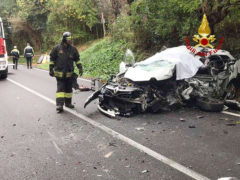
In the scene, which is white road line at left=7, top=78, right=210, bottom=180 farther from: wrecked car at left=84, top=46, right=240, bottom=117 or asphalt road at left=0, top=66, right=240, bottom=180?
wrecked car at left=84, top=46, right=240, bottom=117

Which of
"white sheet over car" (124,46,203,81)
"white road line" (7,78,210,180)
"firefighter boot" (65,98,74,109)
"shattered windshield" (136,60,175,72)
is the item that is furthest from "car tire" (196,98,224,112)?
"firefighter boot" (65,98,74,109)

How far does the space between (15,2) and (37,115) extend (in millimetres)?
33657

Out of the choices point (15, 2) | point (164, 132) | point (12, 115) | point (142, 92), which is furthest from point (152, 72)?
point (15, 2)

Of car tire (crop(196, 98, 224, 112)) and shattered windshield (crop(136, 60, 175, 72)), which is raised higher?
shattered windshield (crop(136, 60, 175, 72))

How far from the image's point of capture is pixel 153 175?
3.46m

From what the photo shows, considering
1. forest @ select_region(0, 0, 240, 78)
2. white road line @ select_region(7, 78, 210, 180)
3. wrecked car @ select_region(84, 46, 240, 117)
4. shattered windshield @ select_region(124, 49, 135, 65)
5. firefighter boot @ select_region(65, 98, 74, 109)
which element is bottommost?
white road line @ select_region(7, 78, 210, 180)

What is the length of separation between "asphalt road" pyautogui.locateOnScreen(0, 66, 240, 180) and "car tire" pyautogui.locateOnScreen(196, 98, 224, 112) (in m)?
0.18

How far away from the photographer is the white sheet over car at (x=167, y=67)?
6289 mm

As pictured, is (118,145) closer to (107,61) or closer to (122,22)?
(107,61)

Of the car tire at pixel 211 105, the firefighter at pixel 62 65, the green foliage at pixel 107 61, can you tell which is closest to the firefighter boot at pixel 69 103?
the firefighter at pixel 62 65

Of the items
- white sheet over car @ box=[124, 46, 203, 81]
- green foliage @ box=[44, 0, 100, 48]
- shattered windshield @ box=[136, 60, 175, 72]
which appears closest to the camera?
white sheet over car @ box=[124, 46, 203, 81]

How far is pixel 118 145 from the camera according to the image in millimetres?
4492

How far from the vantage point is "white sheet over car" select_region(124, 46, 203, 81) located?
6.29 meters

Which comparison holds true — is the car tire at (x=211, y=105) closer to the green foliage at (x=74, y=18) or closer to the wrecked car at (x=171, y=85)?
the wrecked car at (x=171, y=85)
